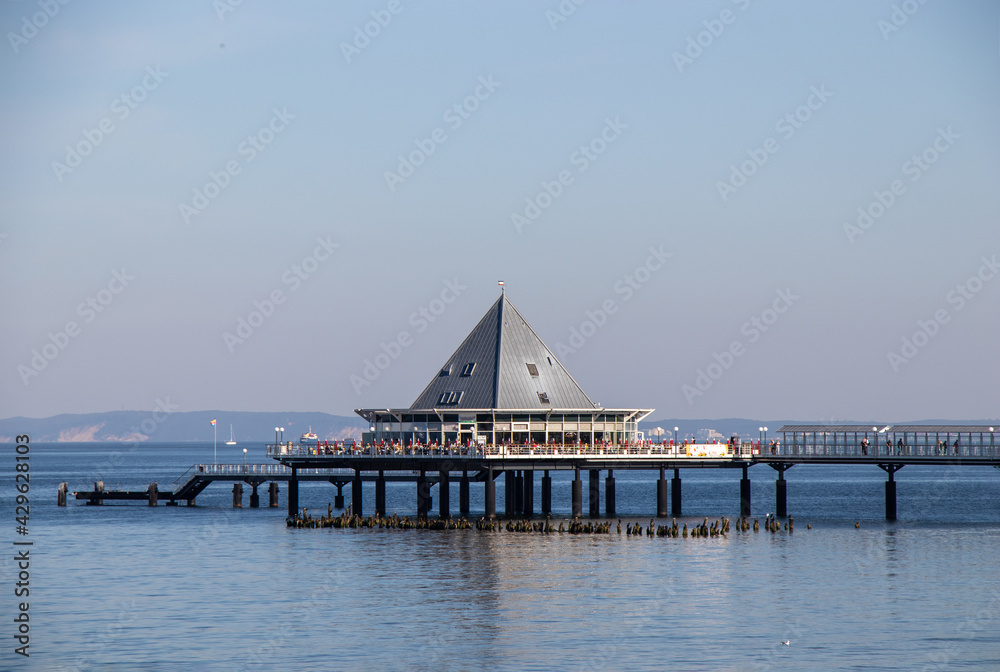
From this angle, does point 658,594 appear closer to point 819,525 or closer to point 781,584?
point 781,584

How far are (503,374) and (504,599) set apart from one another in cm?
3847

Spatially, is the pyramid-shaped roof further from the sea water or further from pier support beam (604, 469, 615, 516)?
the sea water

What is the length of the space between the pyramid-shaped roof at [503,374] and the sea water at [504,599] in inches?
493

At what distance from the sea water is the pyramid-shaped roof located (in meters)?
12.5

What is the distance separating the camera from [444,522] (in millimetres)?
86562

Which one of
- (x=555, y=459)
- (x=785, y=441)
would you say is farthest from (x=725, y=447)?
(x=555, y=459)

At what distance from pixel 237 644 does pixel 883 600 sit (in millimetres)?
26939

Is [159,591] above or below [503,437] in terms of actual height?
below

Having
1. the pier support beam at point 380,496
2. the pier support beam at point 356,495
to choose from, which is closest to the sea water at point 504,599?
the pier support beam at point 380,496

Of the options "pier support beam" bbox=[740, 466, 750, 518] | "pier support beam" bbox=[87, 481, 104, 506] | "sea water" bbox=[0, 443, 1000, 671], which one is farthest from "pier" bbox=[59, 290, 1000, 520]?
"pier support beam" bbox=[87, 481, 104, 506]

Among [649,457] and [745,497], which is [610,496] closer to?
[745,497]

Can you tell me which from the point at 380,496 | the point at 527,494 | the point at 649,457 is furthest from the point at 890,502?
the point at 380,496

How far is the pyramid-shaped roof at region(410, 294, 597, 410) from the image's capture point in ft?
308

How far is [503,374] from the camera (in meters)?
95.3
